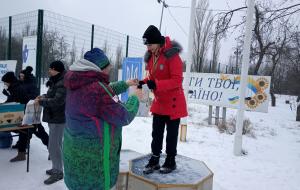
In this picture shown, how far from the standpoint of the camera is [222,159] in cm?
560

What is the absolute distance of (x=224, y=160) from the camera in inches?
218

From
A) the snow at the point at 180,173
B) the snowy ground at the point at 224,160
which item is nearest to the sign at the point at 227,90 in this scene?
the snowy ground at the point at 224,160

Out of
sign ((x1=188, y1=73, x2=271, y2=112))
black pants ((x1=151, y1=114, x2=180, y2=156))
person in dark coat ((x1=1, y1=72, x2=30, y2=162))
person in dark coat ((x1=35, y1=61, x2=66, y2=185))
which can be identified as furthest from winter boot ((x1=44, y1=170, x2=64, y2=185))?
sign ((x1=188, y1=73, x2=271, y2=112))

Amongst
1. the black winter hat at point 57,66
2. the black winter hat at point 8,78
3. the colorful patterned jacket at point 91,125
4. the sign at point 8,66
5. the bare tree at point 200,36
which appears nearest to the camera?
the colorful patterned jacket at point 91,125

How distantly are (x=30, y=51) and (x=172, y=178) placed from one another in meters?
5.08

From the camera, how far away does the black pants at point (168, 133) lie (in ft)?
10.7

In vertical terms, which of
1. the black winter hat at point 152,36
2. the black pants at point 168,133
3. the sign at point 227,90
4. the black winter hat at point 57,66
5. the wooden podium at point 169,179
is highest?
the black winter hat at point 152,36

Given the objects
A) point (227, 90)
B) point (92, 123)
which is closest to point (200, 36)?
point (227, 90)

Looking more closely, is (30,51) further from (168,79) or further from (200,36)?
(200,36)

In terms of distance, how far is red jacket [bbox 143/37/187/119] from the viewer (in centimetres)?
300

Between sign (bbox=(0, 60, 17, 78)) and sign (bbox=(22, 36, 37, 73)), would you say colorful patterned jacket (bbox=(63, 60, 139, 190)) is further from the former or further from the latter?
sign (bbox=(0, 60, 17, 78))

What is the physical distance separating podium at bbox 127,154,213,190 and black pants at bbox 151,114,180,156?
29 centimetres

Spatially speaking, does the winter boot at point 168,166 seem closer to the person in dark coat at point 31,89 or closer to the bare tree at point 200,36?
the person in dark coat at point 31,89

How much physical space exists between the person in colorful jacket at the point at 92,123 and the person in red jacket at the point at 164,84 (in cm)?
68
